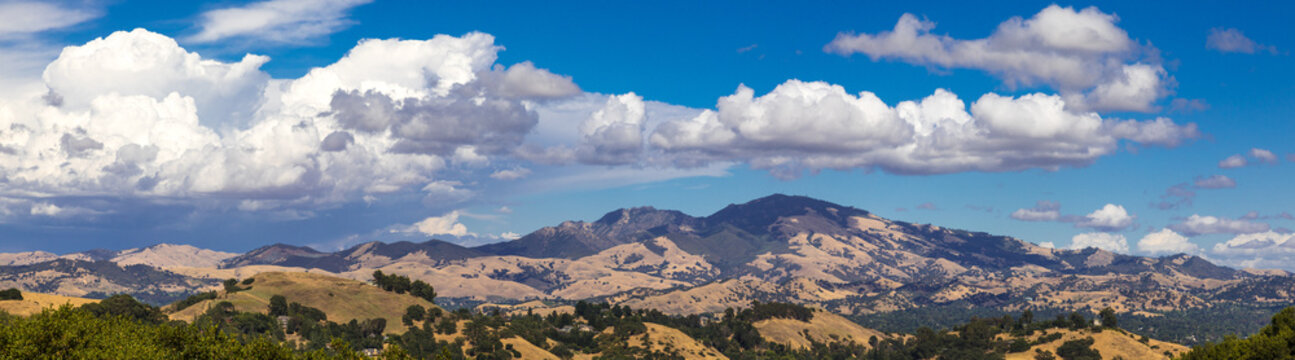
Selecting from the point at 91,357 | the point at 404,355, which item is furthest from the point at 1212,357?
the point at 91,357

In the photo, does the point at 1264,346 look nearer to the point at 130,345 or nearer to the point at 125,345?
the point at 130,345

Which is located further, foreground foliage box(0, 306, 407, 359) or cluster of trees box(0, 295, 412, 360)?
foreground foliage box(0, 306, 407, 359)

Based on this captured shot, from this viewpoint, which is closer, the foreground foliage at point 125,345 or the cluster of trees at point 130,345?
the cluster of trees at point 130,345

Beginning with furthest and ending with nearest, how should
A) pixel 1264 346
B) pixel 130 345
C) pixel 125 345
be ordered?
pixel 1264 346 → pixel 125 345 → pixel 130 345

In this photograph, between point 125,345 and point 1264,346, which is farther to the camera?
point 1264,346

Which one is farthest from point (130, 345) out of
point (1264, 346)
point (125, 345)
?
point (1264, 346)

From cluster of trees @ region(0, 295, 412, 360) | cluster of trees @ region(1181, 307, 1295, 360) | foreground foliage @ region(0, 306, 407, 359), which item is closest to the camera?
cluster of trees @ region(0, 295, 412, 360)

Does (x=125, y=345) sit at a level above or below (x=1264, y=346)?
above

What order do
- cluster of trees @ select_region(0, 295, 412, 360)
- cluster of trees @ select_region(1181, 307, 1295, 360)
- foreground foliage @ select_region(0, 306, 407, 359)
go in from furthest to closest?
cluster of trees @ select_region(1181, 307, 1295, 360)
foreground foliage @ select_region(0, 306, 407, 359)
cluster of trees @ select_region(0, 295, 412, 360)

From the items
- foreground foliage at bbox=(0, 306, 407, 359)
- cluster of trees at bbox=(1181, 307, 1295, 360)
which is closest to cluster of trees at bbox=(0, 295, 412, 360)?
foreground foliage at bbox=(0, 306, 407, 359)

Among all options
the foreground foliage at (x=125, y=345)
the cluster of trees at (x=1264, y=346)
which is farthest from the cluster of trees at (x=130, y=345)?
the cluster of trees at (x=1264, y=346)

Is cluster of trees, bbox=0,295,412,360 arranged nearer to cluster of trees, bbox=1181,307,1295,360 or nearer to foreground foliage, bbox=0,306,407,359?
foreground foliage, bbox=0,306,407,359

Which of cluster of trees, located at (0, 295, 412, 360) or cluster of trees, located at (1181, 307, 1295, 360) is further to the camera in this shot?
cluster of trees, located at (1181, 307, 1295, 360)

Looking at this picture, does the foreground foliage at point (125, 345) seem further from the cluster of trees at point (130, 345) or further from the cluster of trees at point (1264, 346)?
the cluster of trees at point (1264, 346)
